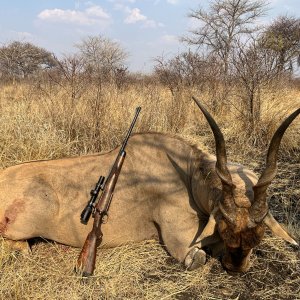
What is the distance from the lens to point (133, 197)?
3732 millimetres

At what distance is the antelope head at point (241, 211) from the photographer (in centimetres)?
274

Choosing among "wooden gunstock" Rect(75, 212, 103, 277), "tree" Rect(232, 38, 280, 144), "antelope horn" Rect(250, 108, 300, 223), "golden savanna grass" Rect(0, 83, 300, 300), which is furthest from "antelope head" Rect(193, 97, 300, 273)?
"tree" Rect(232, 38, 280, 144)

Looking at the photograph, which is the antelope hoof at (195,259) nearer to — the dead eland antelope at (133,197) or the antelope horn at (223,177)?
the dead eland antelope at (133,197)

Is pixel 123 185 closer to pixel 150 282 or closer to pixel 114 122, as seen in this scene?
pixel 150 282

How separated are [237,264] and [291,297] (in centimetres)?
46

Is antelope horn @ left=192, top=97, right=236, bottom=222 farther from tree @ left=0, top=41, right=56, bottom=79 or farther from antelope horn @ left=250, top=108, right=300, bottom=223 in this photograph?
tree @ left=0, top=41, right=56, bottom=79

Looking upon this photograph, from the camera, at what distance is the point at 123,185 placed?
3.77 meters

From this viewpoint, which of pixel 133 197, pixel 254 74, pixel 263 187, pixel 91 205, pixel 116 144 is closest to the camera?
pixel 263 187

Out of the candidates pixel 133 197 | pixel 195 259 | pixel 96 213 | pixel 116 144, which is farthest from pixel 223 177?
pixel 116 144

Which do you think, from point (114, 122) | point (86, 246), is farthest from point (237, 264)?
point (114, 122)

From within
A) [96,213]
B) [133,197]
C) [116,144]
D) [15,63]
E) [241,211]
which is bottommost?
[96,213]

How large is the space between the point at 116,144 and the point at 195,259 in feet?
9.98

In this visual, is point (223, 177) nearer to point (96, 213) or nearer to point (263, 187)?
point (263, 187)

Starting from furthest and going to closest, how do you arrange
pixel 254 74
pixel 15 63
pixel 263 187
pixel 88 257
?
pixel 15 63 < pixel 254 74 < pixel 88 257 < pixel 263 187
